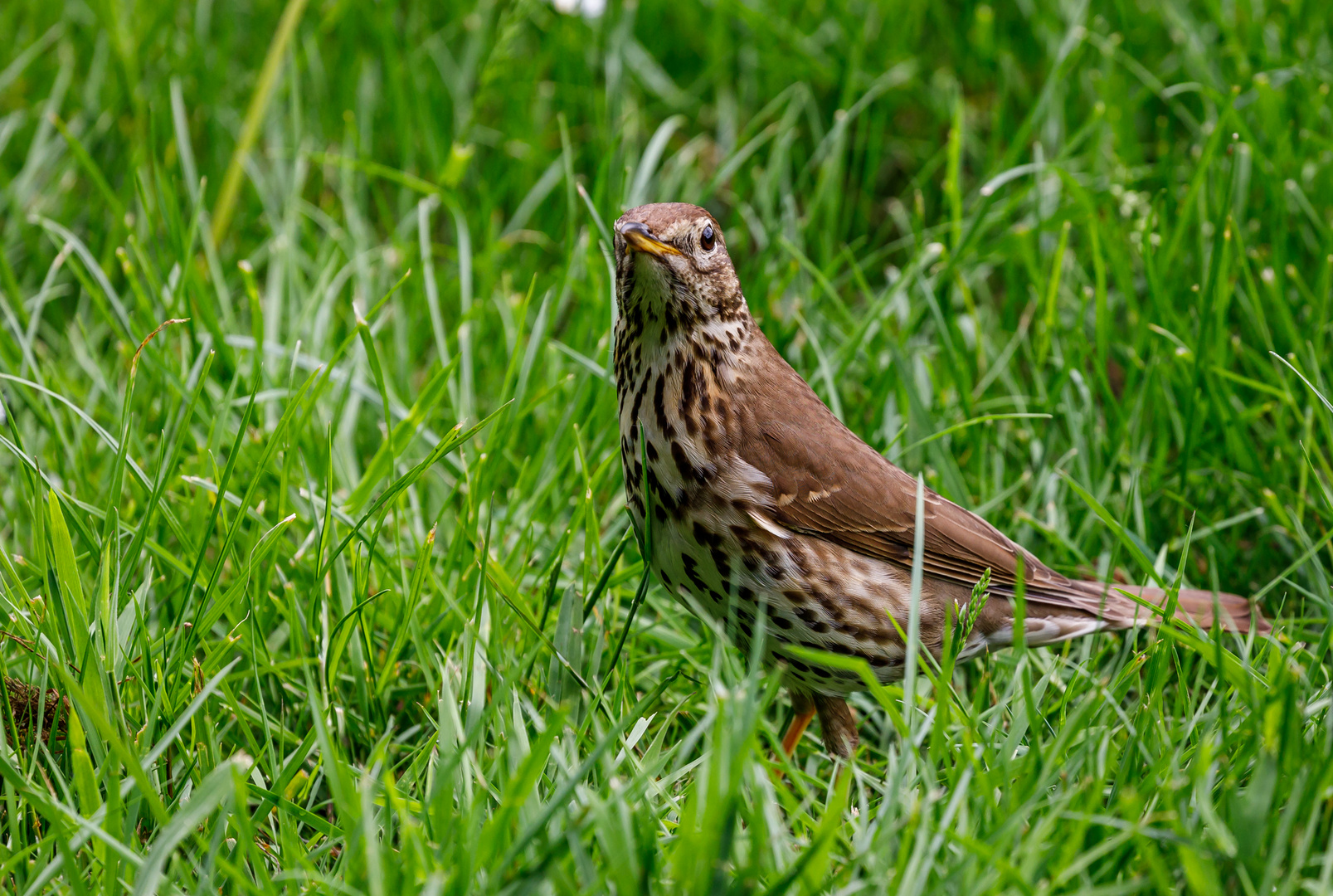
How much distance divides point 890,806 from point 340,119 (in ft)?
13.2

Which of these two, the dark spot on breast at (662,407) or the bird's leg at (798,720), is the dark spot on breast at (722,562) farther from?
the bird's leg at (798,720)

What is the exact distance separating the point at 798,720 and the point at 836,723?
141 mm

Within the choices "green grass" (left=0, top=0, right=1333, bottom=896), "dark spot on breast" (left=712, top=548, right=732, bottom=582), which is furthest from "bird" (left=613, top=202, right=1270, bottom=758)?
"green grass" (left=0, top=0, right=1333, bottom=896)

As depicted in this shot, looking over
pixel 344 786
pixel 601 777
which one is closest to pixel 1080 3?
pixel 601 777

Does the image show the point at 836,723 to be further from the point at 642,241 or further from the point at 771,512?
the point at 642,241

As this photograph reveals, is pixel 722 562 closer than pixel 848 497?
Yes

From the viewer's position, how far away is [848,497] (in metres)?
3.13

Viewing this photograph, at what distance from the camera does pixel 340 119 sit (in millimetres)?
5344

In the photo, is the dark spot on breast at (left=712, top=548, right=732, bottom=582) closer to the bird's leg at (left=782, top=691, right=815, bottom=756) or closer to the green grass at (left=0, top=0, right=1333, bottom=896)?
the green grass at (left=0, top=0, right=1333, bottom=896)

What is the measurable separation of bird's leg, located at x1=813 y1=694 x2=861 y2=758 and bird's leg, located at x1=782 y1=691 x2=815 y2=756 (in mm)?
72

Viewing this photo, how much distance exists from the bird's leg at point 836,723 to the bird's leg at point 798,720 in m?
0.07

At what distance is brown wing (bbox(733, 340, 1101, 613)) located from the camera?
120 inches

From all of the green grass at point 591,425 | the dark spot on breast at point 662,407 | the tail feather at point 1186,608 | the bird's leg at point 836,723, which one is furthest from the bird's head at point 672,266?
the tail feather at point 1186,608

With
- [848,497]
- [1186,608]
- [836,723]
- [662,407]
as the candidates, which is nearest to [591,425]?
[662,407]
